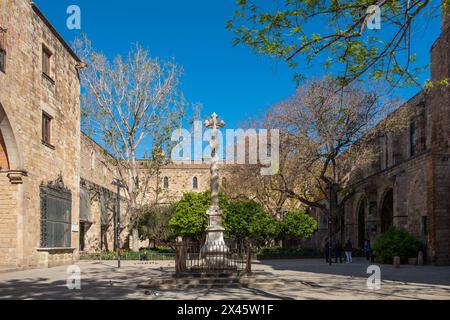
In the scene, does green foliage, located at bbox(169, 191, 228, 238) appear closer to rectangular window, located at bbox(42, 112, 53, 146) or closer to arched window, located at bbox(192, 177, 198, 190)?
rectangular window, located at bbox(42, 112, 53, 146)

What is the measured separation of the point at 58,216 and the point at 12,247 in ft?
13.4

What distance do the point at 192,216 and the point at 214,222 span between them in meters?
16.6

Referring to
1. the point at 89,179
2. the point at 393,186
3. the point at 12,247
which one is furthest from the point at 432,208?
the point at 89,179

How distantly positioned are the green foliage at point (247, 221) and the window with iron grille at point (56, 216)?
1414 cm

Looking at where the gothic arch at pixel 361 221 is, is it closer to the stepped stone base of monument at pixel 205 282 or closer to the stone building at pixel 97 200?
the stone building at pixel 97 200

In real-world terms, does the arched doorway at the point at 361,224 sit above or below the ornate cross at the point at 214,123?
below

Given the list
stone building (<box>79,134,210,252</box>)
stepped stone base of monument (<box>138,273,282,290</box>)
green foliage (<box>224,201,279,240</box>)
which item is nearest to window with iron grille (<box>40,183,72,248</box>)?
stepped stone base of monument (<box>138,273,282,290</box>)

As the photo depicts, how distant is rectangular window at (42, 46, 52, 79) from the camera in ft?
70.4

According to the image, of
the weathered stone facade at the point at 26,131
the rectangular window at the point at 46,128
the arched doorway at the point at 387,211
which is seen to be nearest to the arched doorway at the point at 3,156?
the weathered stone facade at the point at 26,131

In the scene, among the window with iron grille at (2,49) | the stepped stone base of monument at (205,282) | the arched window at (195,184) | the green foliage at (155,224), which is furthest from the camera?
the arched window at (195,184)

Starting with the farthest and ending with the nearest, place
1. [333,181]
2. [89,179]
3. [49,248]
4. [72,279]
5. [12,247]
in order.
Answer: [89,179] → [333,181] → [49,248] → [12,247] → [72,279]

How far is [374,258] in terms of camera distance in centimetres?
2980

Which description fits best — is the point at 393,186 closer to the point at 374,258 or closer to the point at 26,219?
the point at 374,258

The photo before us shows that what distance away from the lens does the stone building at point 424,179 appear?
24.8 metres
